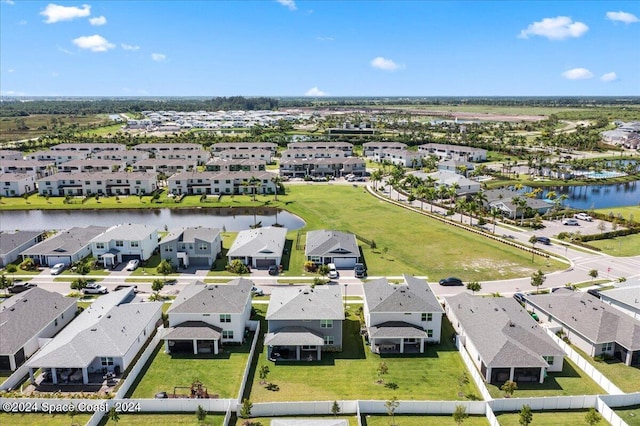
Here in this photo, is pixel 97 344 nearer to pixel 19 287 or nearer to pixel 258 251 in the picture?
pixel 19 287

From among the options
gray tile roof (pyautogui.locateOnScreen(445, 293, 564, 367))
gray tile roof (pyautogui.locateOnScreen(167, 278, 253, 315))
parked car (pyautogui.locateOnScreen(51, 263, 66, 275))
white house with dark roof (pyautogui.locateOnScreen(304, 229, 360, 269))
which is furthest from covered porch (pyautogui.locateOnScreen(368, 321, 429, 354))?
parked car (pyautogui.locateOnScreen(51, 263, 66, 275))

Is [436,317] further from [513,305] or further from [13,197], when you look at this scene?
[13,197]

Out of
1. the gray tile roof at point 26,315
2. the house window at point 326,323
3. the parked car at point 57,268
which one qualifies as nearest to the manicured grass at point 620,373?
the house window at point 326,323

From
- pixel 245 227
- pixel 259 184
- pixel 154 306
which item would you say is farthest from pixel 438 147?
pixel 154 306

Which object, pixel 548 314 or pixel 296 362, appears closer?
pixel 296 362

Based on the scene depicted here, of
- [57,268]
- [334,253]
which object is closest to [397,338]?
[334,253]
